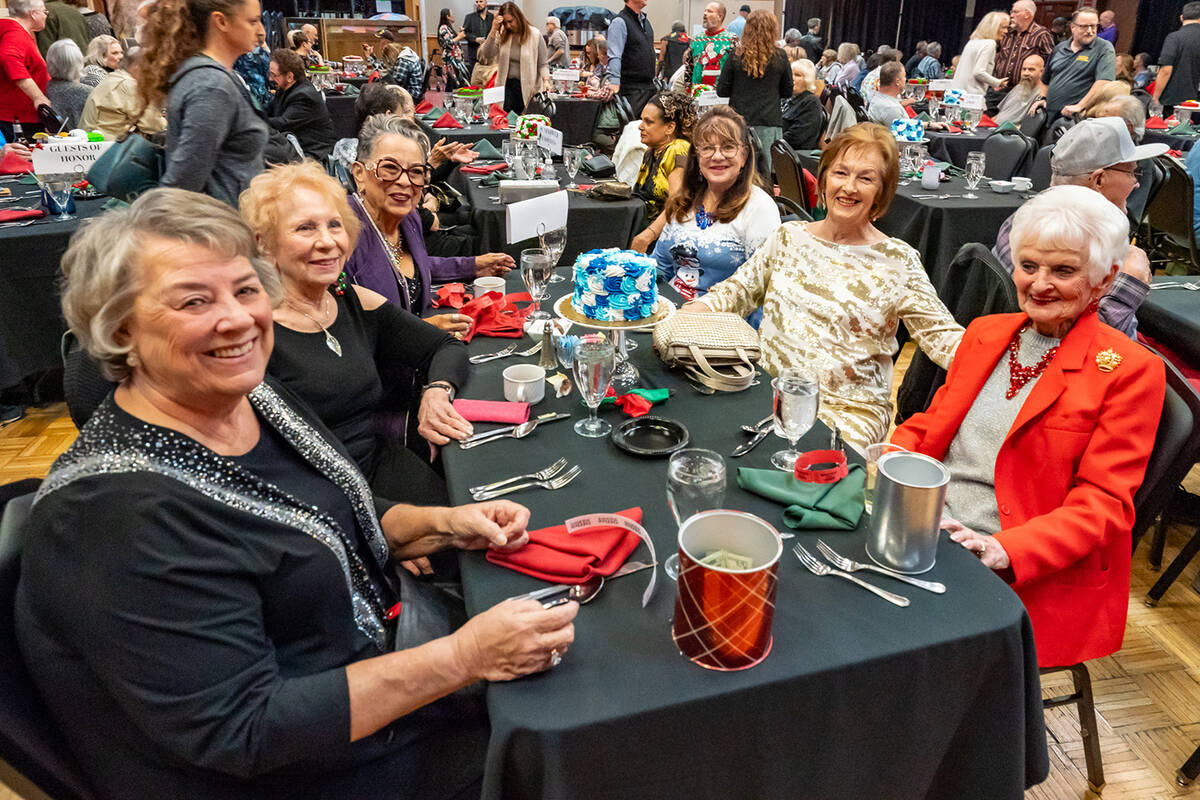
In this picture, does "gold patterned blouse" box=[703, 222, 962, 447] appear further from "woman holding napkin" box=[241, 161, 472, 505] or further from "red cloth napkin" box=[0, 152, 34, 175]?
"red cloth napkin" box=[0, 152, 34, 175]

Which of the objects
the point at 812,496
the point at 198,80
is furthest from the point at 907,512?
the point at 198,80

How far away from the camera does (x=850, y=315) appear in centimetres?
223

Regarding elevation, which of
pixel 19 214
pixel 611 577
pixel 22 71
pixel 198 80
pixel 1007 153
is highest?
pixel 22 71

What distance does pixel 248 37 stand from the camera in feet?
9.05

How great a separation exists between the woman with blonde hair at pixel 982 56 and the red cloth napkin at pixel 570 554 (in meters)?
7.88

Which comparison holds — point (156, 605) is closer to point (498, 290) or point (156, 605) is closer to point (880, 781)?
point (880, 781)

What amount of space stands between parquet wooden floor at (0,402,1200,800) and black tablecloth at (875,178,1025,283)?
2.14 meters

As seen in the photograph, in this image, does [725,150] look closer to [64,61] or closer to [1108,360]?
[1108,360]

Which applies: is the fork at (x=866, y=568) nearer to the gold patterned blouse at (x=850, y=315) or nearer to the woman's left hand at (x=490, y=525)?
the woman's left hand at (x=490, y=525)

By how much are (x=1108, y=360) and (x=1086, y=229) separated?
269 millimetres

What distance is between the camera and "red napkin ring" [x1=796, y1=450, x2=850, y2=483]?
142cm

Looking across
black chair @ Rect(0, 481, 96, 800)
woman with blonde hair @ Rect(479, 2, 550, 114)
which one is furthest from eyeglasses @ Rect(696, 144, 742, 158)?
woman with blonde hair @ Rect(479, 2, 550, 114)

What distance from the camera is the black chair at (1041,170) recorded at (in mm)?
4609

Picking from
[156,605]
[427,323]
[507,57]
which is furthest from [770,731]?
[507,57]
